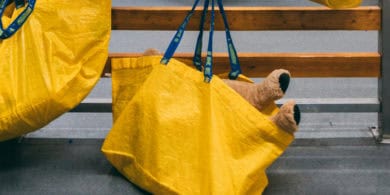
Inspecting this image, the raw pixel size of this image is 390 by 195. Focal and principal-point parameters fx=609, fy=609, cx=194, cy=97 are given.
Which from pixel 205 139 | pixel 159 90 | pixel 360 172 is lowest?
pixel 360 172

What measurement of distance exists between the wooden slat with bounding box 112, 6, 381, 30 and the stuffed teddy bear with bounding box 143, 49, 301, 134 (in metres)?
0.44

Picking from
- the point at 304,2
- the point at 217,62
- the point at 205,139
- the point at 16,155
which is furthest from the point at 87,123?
the point at 304,2

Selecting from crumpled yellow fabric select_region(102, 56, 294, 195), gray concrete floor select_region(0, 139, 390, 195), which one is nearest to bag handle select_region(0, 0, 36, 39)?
crumpled yellow fabric select_region(102, 56, 294, 195)

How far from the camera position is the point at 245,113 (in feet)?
6.42

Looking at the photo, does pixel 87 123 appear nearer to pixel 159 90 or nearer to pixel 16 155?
pixel 16 155

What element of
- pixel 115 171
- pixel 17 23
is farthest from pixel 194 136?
pixel 17 23

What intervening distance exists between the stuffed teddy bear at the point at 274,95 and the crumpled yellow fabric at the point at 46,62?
20.9 inches

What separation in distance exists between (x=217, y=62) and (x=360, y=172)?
72cm

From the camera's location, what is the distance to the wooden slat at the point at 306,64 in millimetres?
2537

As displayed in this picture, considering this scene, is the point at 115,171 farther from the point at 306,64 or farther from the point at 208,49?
the point at 306,64

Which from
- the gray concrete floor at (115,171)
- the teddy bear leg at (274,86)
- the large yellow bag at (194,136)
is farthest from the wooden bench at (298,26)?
the teddy bear leg at (274,86)

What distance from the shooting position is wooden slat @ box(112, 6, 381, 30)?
251 centimetres

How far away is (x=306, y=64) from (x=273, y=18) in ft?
0.78

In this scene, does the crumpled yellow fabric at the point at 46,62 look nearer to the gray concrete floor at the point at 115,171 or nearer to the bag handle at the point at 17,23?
A: the bag handle at the point at 17,23
